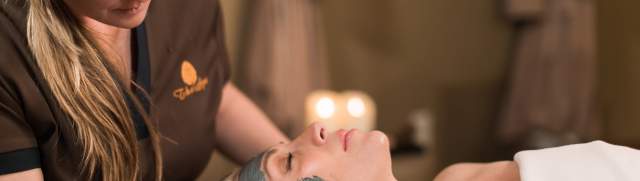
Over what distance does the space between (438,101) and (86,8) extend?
320cm

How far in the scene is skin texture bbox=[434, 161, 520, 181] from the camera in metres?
1.74

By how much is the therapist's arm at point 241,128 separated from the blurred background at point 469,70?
59.9 inches

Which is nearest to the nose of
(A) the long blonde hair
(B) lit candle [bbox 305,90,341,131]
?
(A) the long blonde hair

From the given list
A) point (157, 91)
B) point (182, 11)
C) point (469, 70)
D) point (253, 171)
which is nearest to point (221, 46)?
point (182, 11)

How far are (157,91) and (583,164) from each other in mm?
762

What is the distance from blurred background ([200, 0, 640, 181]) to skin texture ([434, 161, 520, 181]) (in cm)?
172

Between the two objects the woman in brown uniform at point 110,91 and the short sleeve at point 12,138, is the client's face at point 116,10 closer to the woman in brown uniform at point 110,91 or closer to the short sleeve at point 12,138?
the woman in brown uniform at point 110,91

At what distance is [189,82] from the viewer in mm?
1816

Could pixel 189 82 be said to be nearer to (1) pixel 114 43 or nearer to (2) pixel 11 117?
(1) pixel 114 43

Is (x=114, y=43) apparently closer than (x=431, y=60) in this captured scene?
Yes

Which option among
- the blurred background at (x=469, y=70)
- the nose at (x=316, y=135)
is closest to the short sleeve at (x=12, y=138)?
the nose at (x=316, y=135)

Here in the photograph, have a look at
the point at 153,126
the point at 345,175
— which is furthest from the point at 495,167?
the point at 153,126

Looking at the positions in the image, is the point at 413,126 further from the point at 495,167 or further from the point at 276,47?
the point at 495,167

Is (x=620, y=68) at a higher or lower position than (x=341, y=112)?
lower
